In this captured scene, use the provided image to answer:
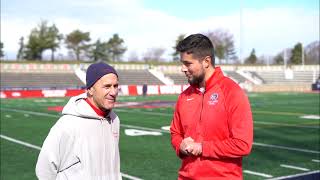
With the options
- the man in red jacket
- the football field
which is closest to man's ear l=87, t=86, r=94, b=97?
the man in red jacket

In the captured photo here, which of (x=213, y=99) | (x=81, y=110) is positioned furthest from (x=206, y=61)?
(x=81, y=110)

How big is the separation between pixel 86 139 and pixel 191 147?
74 cm

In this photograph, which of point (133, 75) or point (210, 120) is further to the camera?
point (133, 75)

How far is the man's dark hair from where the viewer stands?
348 centimetres

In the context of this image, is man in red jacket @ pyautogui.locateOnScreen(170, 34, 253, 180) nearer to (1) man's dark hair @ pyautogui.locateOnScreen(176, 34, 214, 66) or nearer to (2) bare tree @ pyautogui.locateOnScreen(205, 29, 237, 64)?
(1) man's dark hair @ pyautogui.locateOnScreen(176, 34, 214, 66)

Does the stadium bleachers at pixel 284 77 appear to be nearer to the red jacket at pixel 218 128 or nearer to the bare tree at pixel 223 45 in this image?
the bare tree at pixel 223 45

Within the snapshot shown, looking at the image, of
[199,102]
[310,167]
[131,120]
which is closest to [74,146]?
[199,102]

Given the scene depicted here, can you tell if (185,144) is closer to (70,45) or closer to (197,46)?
(197,46)

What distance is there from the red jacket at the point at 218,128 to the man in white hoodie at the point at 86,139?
58cm

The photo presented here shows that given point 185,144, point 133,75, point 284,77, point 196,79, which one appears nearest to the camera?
point 185,144

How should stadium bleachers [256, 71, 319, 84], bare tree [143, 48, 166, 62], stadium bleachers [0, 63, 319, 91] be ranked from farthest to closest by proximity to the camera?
bare tree [143, 48, 166, 62]
stadium bleachers [256, 71, 319, 84]
stadium bleachers [0, 63, 319, 91]

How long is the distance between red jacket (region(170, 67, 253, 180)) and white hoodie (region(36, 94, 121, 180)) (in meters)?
0.59

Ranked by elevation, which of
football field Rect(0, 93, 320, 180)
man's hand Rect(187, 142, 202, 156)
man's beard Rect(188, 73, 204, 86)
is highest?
man's beard Rect(188, 73, 204, 86)

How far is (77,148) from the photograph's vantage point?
3.36 metres
